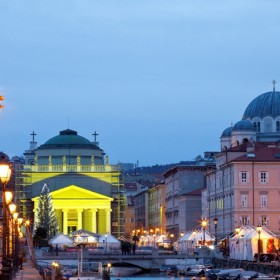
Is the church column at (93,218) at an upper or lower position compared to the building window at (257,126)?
lower

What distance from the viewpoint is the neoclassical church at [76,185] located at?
6929 inches

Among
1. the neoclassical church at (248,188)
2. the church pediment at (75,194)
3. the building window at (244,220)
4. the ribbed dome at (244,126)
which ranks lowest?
the building window at (244,220)

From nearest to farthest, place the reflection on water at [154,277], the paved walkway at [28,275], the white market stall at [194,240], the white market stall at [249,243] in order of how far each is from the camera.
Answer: the paved walkway at [28,275], the white market stall at [249,243], the reflection on water at [154,277], the white market stall at [194,240]

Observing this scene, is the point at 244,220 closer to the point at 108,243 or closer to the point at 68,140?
the point at 108,243

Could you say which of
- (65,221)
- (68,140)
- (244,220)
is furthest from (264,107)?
(244,220)

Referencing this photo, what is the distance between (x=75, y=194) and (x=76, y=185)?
13.7ft

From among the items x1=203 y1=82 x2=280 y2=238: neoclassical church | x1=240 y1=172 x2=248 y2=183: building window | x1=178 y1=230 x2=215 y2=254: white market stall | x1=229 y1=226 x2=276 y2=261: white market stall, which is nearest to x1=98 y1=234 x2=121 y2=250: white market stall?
x1=178 y1=230 x2=215 y2=254: white market stall

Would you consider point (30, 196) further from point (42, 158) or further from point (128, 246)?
point (128, 246)

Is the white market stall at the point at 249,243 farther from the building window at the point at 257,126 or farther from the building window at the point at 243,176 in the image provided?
the building window at the point at 257,126

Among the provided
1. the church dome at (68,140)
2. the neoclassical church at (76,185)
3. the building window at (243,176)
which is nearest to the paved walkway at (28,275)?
the building window at (243,176)

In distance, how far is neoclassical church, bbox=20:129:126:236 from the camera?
176 metres

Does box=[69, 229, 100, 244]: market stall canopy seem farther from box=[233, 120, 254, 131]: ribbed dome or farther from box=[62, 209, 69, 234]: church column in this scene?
box=[62, 209, 69, 234]: church column

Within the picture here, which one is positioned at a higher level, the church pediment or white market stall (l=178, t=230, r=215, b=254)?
the church pediment

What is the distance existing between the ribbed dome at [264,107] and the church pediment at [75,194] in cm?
2733
